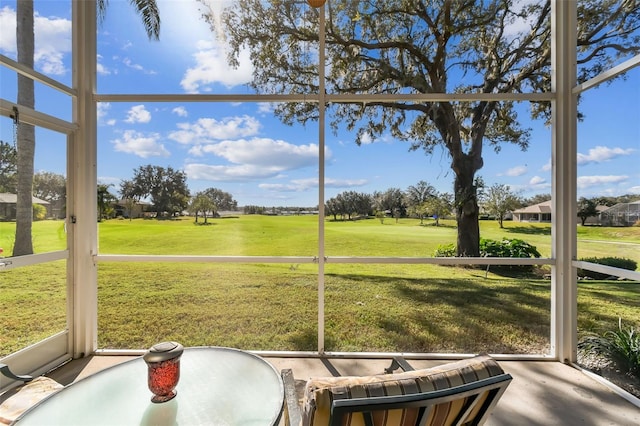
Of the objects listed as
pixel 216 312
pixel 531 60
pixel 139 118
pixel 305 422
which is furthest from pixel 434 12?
pixel 216 312

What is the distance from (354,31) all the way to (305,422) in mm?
3555

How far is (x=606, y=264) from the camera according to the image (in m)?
2.66

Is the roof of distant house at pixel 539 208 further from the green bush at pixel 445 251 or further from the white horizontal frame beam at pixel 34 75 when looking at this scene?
the white horizontal frame beam at pixel 34 75

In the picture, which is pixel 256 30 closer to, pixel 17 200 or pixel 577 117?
pixel 17 200

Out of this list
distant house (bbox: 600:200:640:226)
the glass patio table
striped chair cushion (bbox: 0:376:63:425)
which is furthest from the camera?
distant house (bbox: 600:200:640:226)

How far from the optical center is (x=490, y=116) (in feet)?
10.5

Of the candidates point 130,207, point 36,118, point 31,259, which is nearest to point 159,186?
point 130,207

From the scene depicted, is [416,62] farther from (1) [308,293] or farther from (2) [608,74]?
(1) [308,293]

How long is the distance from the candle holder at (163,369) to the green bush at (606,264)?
3436 millimetres

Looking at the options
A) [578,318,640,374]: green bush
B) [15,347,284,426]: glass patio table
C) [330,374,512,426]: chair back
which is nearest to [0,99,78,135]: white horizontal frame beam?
→ [15,347,284,426]: glass patio table

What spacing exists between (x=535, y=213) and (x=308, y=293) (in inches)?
104

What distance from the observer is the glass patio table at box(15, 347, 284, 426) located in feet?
4.42

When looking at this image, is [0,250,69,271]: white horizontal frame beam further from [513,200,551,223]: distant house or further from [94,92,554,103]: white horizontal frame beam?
[513,200,551,223]: distant house

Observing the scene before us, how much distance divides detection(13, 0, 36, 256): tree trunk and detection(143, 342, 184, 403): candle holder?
2121mm
